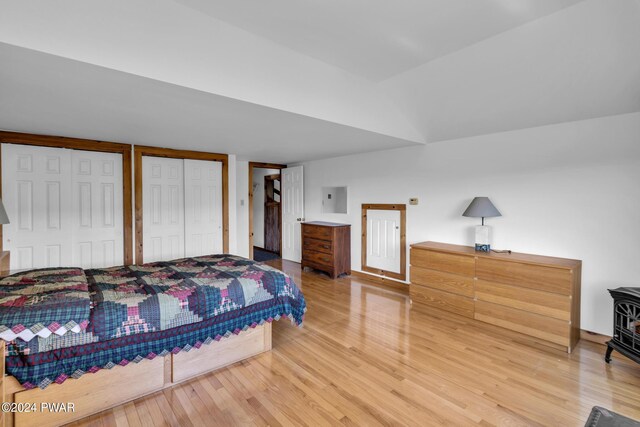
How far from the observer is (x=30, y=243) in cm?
344

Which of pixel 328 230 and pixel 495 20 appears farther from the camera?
pixel 328 230

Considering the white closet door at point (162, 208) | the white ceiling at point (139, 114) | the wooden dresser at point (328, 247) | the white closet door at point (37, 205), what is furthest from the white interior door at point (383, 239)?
the white closet door at point (37, 205)

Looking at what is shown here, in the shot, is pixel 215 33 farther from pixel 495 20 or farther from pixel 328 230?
pixel 328 230

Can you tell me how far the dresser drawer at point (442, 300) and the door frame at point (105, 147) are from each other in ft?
12.3

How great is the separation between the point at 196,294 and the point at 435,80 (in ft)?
9.34

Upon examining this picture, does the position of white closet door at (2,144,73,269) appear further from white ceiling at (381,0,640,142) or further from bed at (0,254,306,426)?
white ceiling at (381,0,640,142)

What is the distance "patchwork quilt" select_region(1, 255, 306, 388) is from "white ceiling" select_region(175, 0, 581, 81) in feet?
6.34

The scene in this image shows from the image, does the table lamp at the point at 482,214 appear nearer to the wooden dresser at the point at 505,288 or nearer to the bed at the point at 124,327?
the wooden dresser at the point at 505,288

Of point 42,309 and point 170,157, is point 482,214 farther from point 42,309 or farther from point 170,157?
point 170,157

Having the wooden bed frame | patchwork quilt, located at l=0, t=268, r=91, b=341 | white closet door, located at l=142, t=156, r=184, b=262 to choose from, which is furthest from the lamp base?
white closet door, located at l=142, t=156, r=184, b=262

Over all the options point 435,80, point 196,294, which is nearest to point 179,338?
point 196,294

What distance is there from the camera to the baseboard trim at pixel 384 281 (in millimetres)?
4477

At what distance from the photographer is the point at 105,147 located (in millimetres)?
3865

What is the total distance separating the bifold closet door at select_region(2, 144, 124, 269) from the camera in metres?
3.35
